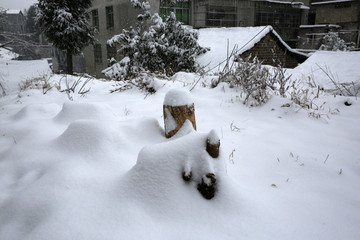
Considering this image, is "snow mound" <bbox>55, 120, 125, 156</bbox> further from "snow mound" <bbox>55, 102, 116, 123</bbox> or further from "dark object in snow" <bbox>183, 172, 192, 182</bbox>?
"dark object in snow" <bbox>183, 172, 192, 182</bbox>

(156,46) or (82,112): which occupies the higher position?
(156,46)

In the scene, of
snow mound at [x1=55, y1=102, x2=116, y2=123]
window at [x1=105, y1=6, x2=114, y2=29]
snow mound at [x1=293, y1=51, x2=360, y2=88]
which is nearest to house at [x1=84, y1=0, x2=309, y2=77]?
window at [x1=105, y1=6, x2=114, y2=29]

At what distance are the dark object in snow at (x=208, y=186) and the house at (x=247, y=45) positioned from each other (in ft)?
29.6

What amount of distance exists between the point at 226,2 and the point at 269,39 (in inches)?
487

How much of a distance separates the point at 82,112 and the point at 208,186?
1790 millimetres

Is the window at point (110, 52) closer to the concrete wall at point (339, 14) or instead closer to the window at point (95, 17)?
the window at point (95, 17)

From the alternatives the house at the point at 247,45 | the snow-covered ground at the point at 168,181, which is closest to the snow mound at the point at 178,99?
the snow-covered ground at the point at 168,181

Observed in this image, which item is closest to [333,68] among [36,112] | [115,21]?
[36,112]

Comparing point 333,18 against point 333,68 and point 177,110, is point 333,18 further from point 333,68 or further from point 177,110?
point 177,110

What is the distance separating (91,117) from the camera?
2.48m

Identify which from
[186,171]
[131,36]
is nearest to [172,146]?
[186,171]

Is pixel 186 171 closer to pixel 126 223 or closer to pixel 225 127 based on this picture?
pixel 126 223

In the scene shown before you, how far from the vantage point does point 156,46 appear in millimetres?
9172

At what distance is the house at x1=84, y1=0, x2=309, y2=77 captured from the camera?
16484 mm
